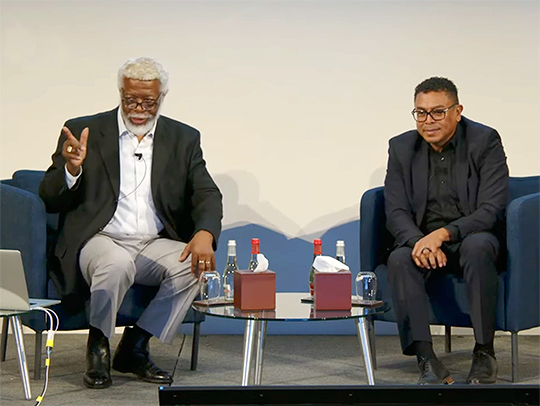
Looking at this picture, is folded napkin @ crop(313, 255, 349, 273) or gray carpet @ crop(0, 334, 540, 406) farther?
gray carpet @ crop(0, 334, 540, 406)

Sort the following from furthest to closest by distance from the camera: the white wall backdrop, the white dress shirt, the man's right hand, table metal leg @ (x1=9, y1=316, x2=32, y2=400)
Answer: the white wall backdrop → the white dress shirt → the man's right hand → table metal leg @ (x1=9, y1=316, x2=32, y2=400)

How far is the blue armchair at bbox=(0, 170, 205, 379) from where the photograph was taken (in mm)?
3215

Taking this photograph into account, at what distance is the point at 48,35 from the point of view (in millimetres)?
4512

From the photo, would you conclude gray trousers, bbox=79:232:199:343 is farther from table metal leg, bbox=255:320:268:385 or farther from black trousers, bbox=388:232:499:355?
black trousers, bbox=388:232:499:355

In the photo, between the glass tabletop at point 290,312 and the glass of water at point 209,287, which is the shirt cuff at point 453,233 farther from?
the glass of water at point 209,287

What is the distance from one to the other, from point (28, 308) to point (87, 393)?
0.60 metres

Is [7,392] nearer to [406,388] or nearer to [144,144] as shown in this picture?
[144,144]

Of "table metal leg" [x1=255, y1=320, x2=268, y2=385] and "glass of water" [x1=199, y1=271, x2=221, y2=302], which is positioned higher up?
"glass of water" [x1=199, y1=271, x2=221, y2=302]

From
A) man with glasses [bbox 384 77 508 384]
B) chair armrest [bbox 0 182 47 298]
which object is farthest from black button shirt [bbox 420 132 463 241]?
chair armrest [bbox 0 182 47 298]

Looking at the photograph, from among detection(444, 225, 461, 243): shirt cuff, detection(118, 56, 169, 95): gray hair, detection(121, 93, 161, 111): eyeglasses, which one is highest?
detection(118, 56, 169, 95): gray hair

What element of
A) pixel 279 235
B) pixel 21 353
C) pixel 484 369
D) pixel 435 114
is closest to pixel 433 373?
pixel 484 369

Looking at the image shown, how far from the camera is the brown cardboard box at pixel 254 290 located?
106 inches

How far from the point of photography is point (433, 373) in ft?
10.2

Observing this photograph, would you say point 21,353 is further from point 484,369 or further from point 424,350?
point 484,369
